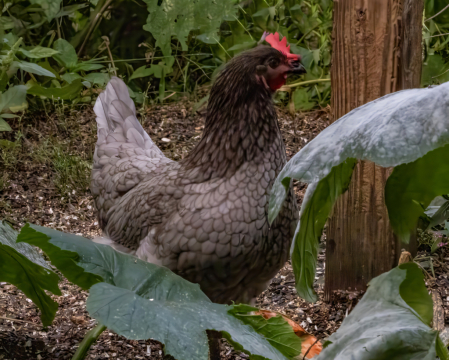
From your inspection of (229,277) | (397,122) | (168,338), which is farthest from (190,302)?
(229,277)

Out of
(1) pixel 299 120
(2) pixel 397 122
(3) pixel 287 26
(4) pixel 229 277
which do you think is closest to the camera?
(2) pixel 397 122

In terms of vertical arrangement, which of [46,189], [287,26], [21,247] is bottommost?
[46,189]

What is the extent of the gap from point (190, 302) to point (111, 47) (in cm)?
422

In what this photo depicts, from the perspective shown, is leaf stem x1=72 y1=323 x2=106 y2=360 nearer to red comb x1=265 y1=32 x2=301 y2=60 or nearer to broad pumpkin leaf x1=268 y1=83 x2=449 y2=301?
broad pumpkin leaf x1=268 y1=83 x2=449 y2=301

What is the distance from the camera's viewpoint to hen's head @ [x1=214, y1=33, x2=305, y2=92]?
203cm

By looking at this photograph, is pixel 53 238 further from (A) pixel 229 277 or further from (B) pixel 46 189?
(B) pixel 46 189

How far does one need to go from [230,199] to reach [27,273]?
0.76 metres

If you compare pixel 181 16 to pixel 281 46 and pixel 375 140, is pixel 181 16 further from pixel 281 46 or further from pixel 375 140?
pixel 375 140

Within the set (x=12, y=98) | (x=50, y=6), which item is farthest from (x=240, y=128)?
(x=50, y=6)

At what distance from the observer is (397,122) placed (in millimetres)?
695

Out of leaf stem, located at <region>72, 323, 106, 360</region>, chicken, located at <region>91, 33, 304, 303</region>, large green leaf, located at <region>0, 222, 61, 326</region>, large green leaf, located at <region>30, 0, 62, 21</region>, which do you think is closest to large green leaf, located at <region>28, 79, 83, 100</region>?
large green leaf, located at <region>30, 0, 62, 21</region>

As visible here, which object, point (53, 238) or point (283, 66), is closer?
point (53, 238)

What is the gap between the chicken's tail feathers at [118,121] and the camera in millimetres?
2801

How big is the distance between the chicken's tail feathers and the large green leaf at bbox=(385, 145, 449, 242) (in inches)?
74.2
